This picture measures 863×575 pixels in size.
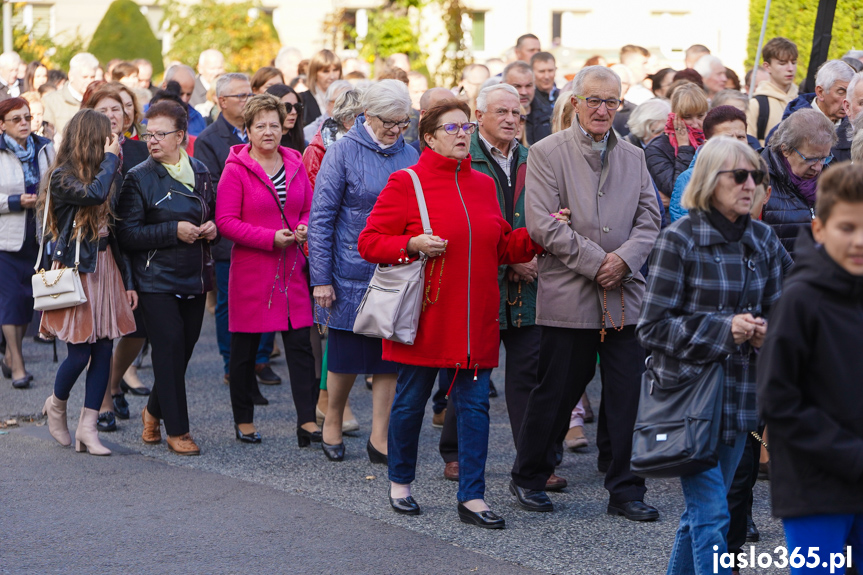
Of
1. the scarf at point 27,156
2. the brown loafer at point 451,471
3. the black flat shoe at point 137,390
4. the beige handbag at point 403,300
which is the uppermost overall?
the scarf at point 27,156

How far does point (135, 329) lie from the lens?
7.36 metres

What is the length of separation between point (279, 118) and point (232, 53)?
24.1 meters

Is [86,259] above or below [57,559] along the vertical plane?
above

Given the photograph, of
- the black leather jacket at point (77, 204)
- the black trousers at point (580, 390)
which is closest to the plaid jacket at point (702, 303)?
the black trousers at point (580, 390)

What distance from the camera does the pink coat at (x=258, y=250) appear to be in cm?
723

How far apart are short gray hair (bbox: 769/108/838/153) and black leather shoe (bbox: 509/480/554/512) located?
226cm

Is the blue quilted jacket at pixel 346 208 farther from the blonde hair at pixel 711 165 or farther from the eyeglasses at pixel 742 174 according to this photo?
the eyeglasses at pixel 742 174

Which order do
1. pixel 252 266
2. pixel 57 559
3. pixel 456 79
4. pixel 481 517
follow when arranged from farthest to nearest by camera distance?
pixel 456 79
pixel 252 266
pixel 481 517
pixel 57 559

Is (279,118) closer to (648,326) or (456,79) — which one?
(648,326)

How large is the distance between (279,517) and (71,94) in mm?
7928

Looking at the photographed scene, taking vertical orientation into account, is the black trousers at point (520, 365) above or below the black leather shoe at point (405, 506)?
above

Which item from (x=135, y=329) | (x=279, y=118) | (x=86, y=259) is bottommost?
(x=135, y=329)

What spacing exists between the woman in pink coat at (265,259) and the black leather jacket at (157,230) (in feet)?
0.89

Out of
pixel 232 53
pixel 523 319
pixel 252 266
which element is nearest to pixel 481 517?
pixel 523 319
